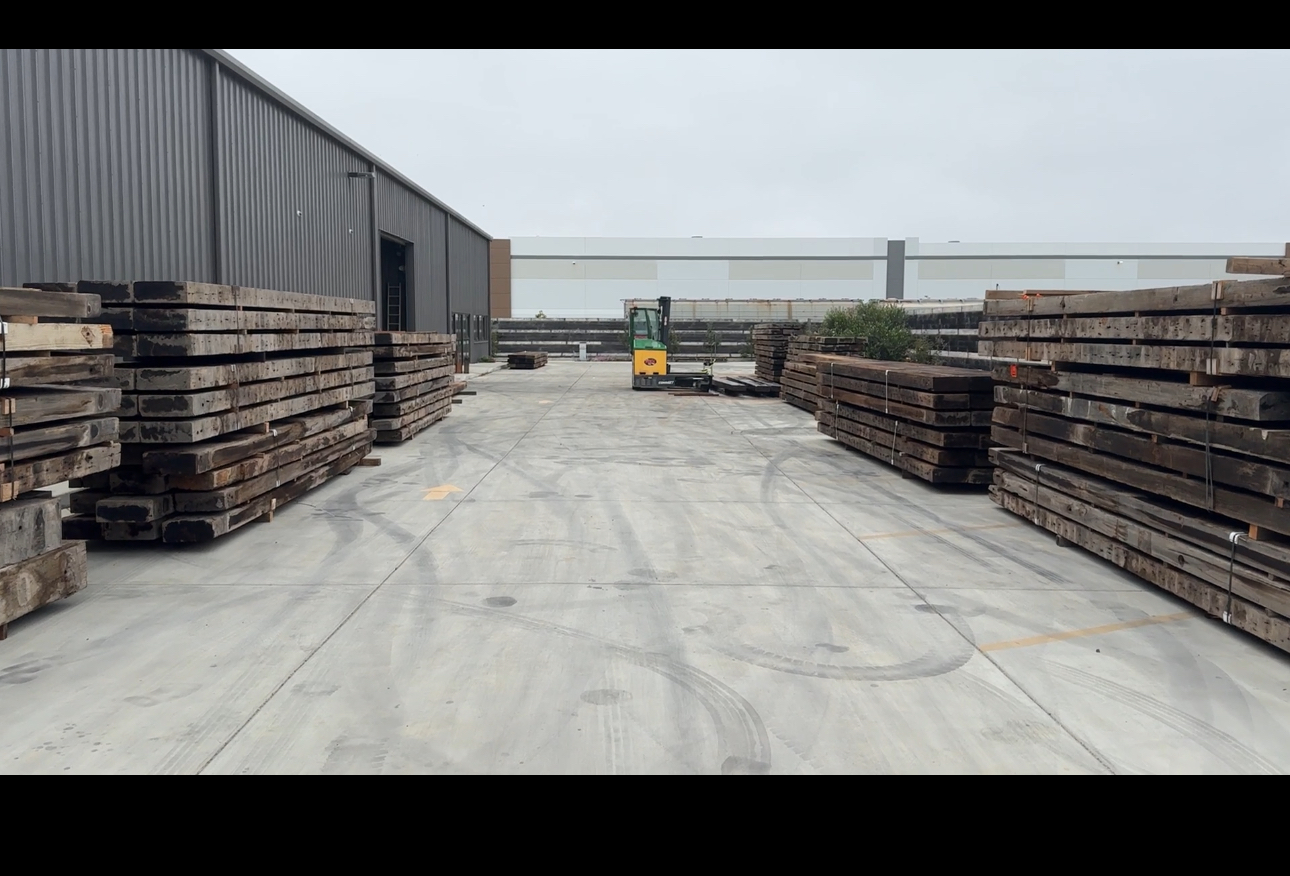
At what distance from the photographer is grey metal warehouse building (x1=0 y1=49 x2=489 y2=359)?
10.2m

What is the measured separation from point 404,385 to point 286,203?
5.33m

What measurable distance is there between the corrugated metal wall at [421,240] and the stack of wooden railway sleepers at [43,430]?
19.3 metres

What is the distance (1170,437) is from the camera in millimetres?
6953

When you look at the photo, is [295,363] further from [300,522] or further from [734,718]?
[734,718]

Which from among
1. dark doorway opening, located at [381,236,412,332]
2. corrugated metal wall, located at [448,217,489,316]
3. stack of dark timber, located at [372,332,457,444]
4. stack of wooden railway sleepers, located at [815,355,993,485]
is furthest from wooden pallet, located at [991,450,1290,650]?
corrugated metal wall, located at [448,217,489,316]

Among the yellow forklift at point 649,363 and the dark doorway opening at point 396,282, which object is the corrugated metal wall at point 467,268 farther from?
the yellow forklift at point 649,363

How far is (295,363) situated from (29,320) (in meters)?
4.18

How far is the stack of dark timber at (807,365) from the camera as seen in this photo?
21859 millimetres

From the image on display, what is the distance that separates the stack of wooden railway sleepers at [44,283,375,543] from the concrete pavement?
330 millimetres

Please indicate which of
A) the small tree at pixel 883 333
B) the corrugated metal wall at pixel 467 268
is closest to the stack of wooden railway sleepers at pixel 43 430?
the small tree at pixel 883 333

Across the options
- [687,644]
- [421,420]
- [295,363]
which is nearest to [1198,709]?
[687,644]

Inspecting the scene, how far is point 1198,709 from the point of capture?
4773 mm

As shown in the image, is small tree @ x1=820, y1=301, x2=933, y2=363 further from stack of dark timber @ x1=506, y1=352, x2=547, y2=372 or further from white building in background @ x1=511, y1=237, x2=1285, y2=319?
white building in background @ x1=511, y1=237, x2=1285, y2=319

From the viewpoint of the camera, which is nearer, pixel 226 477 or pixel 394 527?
pixel 226 477
